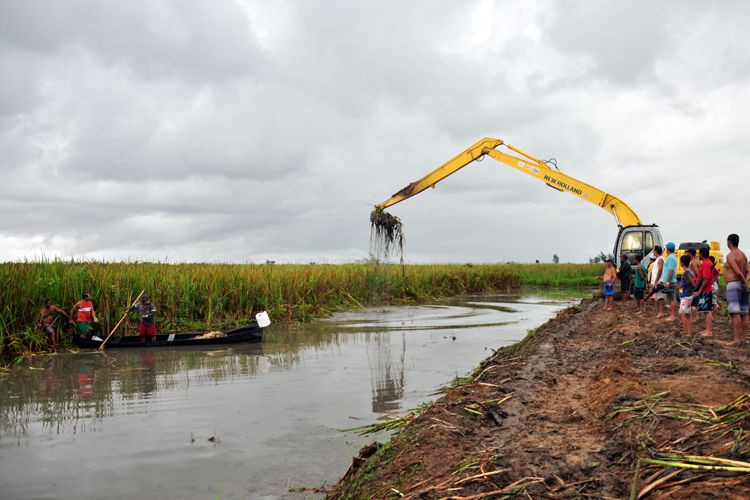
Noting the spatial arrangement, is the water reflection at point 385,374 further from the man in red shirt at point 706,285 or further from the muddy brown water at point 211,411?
the man in red shirt at point 706,285

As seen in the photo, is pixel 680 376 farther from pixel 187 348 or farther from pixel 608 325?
pixel 187 348

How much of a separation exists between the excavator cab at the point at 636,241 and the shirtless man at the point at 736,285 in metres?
9.75

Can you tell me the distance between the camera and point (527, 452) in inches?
170

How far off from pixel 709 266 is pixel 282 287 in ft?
44.7

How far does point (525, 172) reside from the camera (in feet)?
66.9

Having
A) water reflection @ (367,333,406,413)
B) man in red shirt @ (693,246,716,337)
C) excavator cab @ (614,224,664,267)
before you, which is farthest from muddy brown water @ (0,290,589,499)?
excavator cab @ (614,224,664,267)

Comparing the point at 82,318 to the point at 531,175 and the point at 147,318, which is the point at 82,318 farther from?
Result: the point at 531,175

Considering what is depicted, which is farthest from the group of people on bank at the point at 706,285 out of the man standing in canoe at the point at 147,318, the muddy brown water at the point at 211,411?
the man standing in canoe at the point at 147,318

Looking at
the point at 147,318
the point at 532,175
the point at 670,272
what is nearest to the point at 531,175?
the point at 532,175

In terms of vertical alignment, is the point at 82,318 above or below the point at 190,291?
below

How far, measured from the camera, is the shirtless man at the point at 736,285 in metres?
8.93

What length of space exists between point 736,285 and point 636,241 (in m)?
10.2

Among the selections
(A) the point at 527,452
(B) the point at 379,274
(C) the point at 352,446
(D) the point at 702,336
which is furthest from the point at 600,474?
(B) the point at 379,274

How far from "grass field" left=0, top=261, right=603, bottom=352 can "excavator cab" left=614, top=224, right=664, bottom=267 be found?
10126 mm
